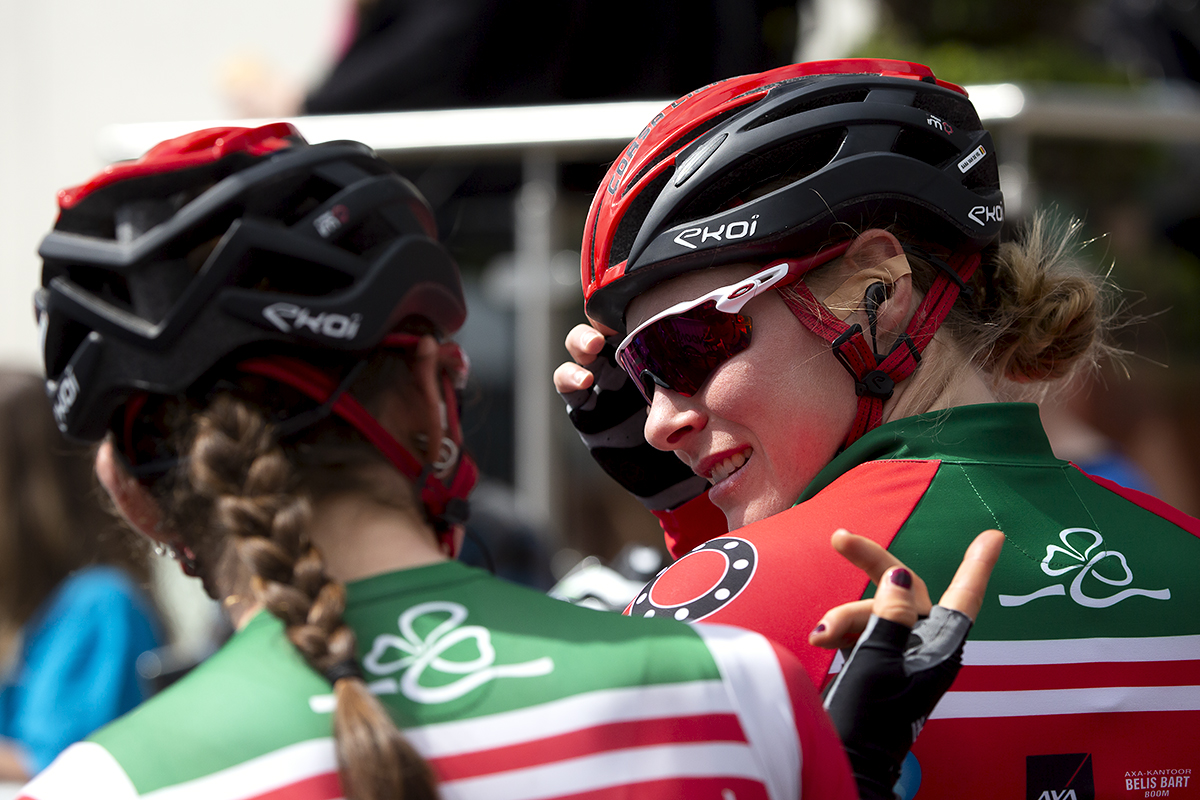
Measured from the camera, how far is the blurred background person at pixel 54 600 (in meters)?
4.54

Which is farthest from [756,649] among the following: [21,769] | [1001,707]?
[21,769]

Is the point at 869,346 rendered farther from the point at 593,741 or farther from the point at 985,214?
the point at 593,741

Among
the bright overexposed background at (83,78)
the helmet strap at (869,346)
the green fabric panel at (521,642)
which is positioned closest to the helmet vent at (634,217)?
the helmet strap at (869,346)

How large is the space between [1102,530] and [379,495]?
3.81 ft

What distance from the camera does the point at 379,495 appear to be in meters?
1.64

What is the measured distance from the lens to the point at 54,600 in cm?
483

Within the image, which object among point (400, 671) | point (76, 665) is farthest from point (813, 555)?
point (76, 665)

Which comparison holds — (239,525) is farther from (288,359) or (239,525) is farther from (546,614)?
(546,614)

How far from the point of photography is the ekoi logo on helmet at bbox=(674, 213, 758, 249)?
2.08 m

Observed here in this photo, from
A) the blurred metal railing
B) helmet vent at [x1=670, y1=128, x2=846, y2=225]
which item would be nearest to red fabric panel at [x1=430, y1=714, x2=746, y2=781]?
helmet vent at [x1=670, y1=128, x2=846, y2=225]

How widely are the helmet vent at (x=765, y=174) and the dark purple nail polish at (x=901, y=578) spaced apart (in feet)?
2.90

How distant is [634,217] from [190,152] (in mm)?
858

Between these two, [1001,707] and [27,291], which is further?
[27,291]

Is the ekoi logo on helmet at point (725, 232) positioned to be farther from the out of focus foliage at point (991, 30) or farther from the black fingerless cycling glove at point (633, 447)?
the out of focus foliage at point (991, 30)
